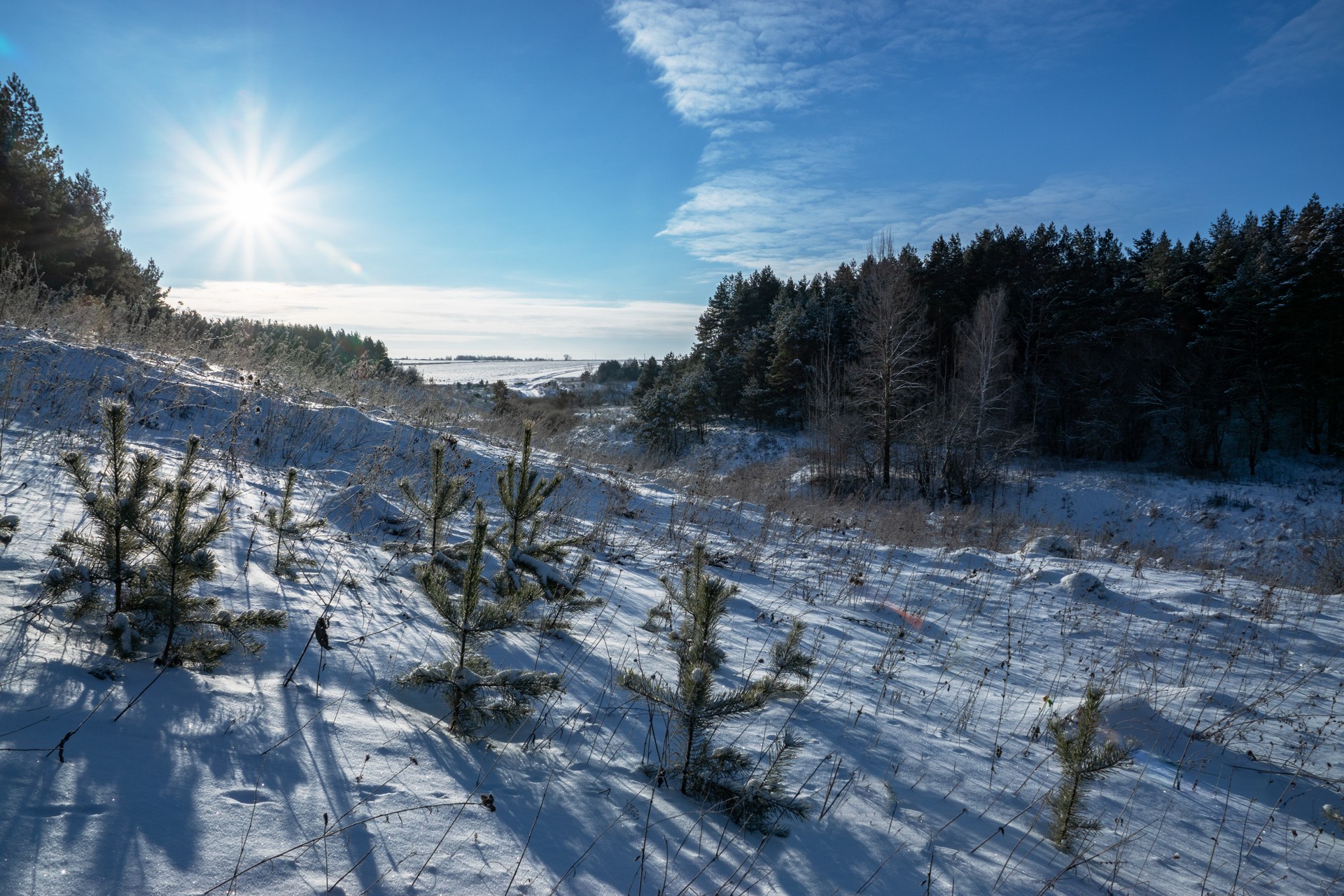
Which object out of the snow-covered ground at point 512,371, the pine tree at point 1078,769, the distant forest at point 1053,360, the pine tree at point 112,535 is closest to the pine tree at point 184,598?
the pine tree at point 112,535

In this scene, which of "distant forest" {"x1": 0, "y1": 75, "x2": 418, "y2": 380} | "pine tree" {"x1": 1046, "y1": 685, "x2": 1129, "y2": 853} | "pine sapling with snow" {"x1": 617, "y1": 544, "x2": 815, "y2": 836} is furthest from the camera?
"distant forest" {"x1": 0, "y1": 75, "x2": 418, "y2": 380}

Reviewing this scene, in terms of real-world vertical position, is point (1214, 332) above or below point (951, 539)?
above

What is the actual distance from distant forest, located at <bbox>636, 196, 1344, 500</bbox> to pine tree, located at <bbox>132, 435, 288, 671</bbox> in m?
18.7

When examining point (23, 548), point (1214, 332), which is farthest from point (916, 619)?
point (1214, 332)

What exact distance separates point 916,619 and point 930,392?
21096 millimetres

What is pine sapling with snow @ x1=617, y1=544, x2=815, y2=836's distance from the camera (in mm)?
2109

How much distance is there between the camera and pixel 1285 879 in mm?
2346

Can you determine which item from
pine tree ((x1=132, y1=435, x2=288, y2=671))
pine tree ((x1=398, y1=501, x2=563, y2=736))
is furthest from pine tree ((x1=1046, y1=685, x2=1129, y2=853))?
pine tree ((x1=132, y1=435, x2=288, y2=671))

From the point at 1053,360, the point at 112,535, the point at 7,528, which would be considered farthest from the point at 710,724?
the point at 1053,360

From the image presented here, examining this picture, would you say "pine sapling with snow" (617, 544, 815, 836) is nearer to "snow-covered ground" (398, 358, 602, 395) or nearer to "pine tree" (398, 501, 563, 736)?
"pine tree" (398, 501, 563, 736)

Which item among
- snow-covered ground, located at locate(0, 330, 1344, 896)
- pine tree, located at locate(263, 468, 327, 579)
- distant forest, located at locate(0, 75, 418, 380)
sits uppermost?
distant forest, located at locate(0, 75, 418, 380)

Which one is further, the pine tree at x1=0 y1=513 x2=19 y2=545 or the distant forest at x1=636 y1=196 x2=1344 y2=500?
the distant forest at x1=636 y1=196 x2=1344 y2=500

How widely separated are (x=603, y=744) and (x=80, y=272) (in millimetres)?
24411

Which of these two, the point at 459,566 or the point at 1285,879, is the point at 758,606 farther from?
the point at 1285,879
